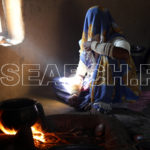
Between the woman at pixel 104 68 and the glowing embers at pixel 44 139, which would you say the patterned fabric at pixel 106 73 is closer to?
the woman at pixel 104 68

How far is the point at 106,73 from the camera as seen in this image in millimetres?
2412

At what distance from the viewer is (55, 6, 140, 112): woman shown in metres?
2.35

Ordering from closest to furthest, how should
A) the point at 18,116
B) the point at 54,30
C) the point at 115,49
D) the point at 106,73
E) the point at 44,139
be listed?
1. the point at 18,116
2. the point at 44,139
3. the point at 115,49
4. the point at 106,73
5. the point at 54,30

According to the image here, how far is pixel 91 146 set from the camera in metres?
1.40

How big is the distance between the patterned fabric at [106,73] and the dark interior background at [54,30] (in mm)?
788

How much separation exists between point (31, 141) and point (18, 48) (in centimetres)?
160

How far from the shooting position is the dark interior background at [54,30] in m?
2.80

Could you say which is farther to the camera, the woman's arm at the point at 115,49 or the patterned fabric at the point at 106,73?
the patterned fabric at the point at 106,73

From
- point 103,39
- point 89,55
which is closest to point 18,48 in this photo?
point 89,55

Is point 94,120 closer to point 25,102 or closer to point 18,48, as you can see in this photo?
point 25,102

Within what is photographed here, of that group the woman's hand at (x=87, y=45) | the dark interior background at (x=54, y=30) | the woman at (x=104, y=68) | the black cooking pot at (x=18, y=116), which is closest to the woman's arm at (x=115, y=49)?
the woman at (x=104, y=68)

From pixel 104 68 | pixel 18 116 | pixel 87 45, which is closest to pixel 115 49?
pixel 104 68

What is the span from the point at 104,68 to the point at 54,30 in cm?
124

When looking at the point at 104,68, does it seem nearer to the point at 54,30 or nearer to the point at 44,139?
the point at 44,139
